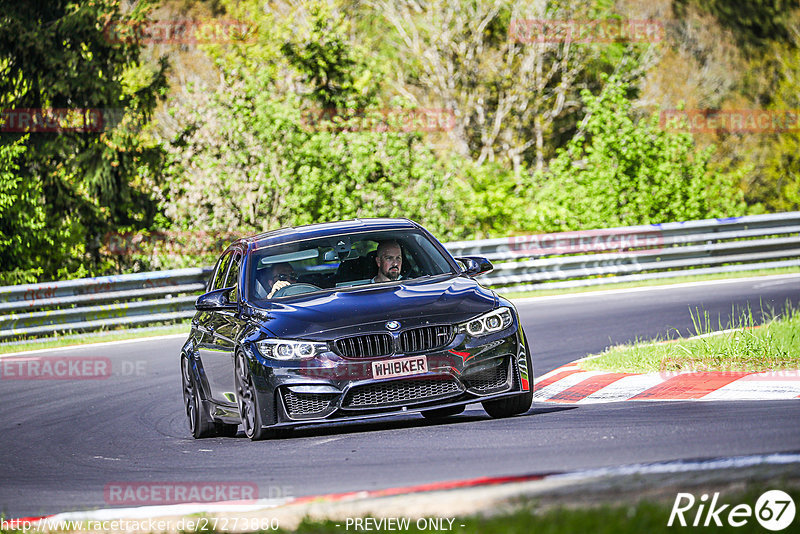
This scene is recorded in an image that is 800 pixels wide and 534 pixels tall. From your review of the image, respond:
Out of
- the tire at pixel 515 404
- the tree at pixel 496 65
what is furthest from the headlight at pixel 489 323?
the tree at pixel 496 65

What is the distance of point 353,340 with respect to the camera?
8039mm

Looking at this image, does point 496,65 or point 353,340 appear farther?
point 496,65

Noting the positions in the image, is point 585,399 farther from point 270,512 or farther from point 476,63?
point 476,63

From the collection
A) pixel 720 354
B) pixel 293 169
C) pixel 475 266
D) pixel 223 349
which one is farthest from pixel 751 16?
pixel 223 349

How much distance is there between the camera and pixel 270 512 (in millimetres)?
5645

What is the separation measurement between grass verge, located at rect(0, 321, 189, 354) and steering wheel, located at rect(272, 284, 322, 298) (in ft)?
32.9

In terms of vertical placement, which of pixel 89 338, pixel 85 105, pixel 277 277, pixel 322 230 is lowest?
pixel 89 338

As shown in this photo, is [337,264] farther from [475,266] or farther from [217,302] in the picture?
[475,266]

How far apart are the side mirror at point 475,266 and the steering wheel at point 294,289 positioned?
4.02ft

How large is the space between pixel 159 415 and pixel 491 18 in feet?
105

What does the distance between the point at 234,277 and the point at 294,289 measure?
99cm

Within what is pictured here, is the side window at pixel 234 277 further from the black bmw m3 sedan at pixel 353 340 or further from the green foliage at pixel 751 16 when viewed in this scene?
the green foliage at pixel 751 16

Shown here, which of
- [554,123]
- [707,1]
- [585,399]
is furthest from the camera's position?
[707,1]

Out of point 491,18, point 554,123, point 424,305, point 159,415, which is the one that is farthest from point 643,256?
point 554,123
